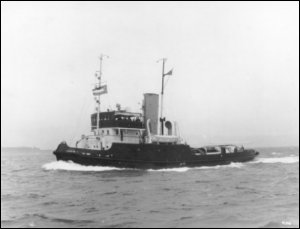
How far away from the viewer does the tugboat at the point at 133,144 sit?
25781 millimetres

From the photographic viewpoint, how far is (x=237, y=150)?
35.5 metres

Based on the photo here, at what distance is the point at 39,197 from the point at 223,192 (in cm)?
796

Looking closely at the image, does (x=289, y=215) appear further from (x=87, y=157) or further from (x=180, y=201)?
(x=87, y=157)

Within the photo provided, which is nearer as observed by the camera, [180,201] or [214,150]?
[180,201]

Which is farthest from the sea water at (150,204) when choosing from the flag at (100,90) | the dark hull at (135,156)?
the flag at (100,90)

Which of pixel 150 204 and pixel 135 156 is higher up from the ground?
pixel 135 156

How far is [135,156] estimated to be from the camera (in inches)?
1024

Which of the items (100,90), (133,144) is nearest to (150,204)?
(133,144)

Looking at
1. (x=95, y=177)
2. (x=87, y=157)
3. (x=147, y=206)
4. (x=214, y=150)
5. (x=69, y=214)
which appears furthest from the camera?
(x=214, y=150)

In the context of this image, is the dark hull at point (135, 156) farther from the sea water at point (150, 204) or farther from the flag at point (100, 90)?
the sea water at point (150, 204)

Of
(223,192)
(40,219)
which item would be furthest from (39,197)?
(223,192)

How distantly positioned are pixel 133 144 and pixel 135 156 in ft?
3.19

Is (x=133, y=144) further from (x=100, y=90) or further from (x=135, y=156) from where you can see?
(x=100, y=90)

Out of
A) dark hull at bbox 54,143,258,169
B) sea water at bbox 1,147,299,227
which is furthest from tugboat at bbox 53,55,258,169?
sea water at bbox 1,147,299,227
